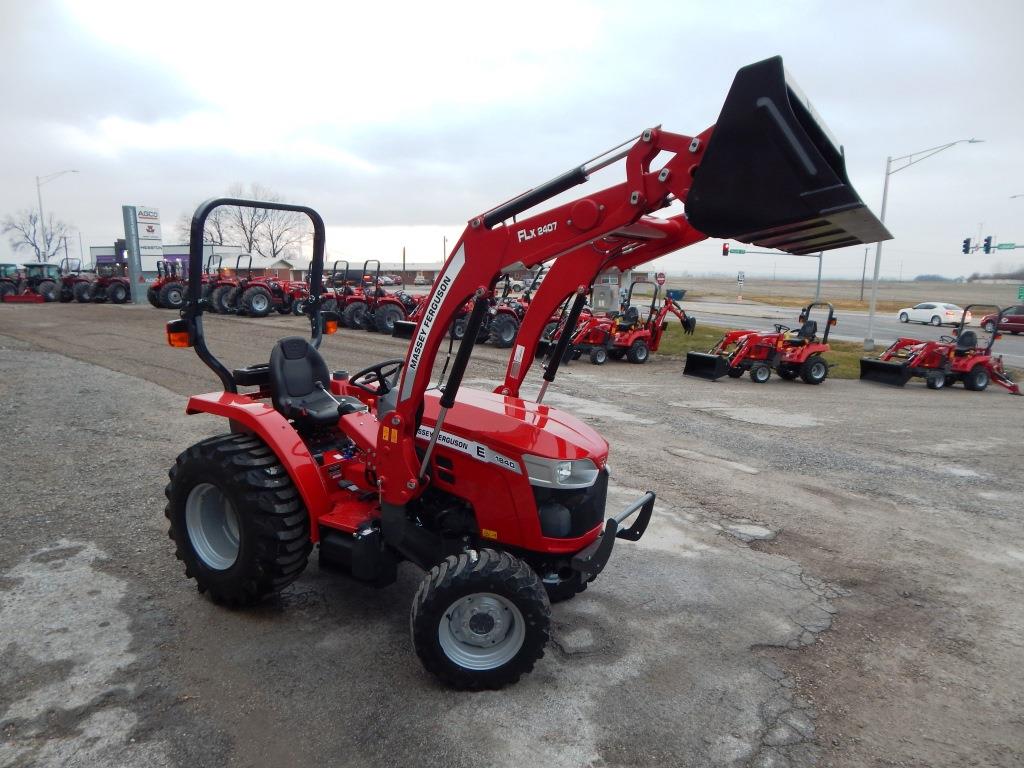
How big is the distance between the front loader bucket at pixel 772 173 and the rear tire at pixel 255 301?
20.0 metres

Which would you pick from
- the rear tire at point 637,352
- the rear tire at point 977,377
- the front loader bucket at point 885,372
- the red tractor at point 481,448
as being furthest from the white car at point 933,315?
the red tractor at point 481,448

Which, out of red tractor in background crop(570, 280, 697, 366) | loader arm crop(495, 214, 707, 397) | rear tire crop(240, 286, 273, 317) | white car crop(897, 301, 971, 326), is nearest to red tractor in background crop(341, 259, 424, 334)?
rear tire crop(240, 286, 273, 317)

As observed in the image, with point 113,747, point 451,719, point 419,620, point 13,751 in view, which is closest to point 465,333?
point 419,620

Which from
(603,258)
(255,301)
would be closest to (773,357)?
(603,258)

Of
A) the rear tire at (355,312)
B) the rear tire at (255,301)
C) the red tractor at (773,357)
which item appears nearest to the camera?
the red tractor at (773,357)

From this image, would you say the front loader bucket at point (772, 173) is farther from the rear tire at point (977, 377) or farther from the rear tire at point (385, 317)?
the rear tire at point (385, 317)

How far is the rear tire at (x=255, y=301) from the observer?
67.0ft

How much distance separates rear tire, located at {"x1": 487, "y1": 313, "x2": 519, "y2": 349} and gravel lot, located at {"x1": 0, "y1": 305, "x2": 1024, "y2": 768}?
9.19 meters

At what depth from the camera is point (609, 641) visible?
11.4ft

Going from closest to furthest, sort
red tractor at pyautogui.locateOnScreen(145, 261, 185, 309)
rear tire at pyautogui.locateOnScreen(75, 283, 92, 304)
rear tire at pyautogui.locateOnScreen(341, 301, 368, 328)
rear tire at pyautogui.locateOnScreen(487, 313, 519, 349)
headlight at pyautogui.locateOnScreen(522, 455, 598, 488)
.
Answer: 1. headlight at pyautogui.locateOnScreen(522, 455, 598, 488)
2. rear tire at pyautogui.locateOnScreen(487, 313, 519, 349)
3. rear tire at pyautogui.locateOnScreen(341, 301, 368, 328)
4. red tractor at pyautogui.locateOnScreen(145, 261, 185, 309)
5. rear tire at pyautogui.locateOnScreen(75, 283, 92, 304)

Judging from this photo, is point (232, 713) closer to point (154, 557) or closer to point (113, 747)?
point (113, 747)

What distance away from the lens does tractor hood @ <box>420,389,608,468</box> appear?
122 inches

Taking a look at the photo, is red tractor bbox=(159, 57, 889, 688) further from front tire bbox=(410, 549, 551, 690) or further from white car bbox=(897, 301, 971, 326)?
white car bbox=(897, 301, 971, 326)

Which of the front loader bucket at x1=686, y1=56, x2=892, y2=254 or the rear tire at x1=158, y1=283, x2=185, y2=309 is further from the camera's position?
the rear tire at x1=158, y1=283, x2=185, y2=309
